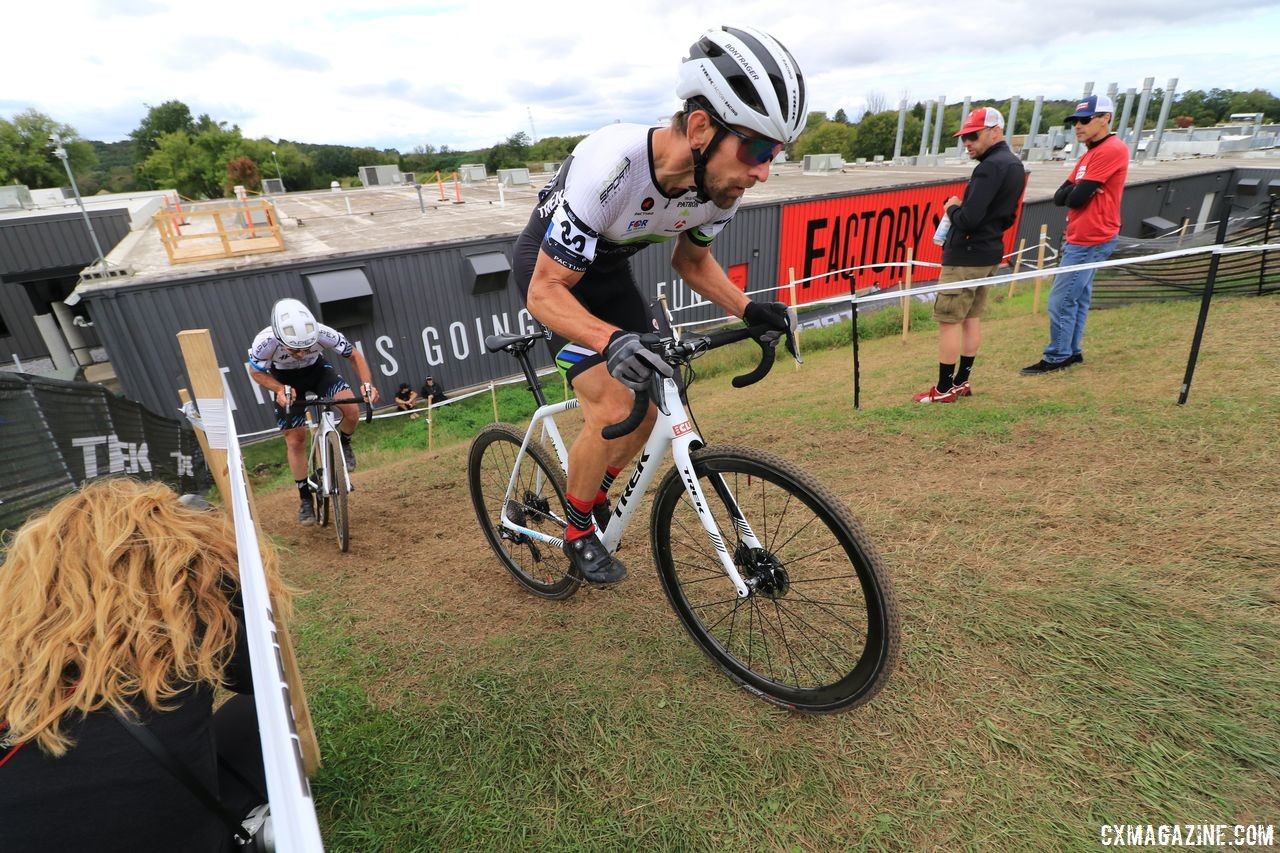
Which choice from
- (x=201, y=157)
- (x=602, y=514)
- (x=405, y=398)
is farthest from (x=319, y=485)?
(x=201, y=157)

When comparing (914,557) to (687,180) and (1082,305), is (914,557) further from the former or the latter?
(1082,305)

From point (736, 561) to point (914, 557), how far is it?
54.7 inches

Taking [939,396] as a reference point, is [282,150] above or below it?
above

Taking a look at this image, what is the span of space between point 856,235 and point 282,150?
265 feet

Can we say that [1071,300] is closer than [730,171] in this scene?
No

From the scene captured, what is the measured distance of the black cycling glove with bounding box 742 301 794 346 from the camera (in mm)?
2572

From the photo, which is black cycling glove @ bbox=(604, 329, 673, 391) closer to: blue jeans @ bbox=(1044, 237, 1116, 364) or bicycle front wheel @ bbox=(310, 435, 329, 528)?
bicycle front wheel @ bbox=(310, 435, 329, 528)

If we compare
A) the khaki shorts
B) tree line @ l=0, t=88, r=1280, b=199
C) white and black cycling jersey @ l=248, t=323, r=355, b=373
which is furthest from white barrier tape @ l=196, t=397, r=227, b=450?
tree line @ l=0, t=88, r=1280, b=199

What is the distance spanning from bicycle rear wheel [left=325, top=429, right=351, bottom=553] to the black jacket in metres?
6.04

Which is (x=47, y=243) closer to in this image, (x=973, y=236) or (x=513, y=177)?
(x=513, y=177)

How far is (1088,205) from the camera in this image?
230 inches

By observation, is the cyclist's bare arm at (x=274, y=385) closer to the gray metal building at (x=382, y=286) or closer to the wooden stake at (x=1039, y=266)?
the wooden stake at (x=1039, y=266)

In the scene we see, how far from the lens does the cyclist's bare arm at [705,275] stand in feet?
9.89

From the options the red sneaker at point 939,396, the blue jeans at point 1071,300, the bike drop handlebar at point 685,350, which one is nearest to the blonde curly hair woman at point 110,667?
the bike drop handlebar at point 685,350
